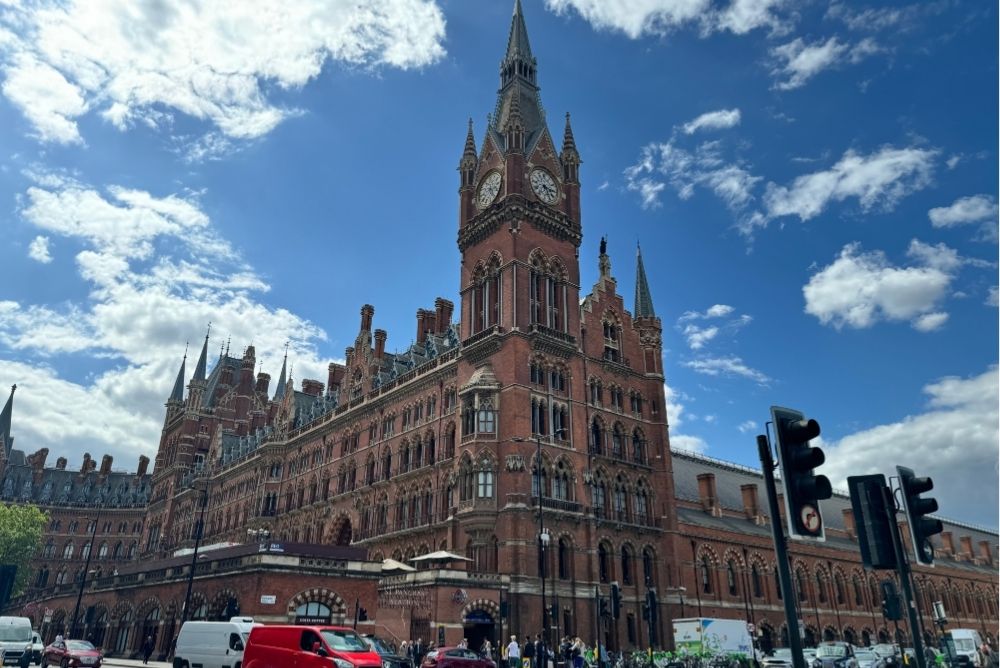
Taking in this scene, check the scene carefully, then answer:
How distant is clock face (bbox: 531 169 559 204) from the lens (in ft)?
181

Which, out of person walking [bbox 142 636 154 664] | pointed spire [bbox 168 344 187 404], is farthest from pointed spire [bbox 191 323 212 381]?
person walking [bbox 142 636 154 664]

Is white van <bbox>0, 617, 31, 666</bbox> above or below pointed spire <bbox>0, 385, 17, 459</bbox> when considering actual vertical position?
below

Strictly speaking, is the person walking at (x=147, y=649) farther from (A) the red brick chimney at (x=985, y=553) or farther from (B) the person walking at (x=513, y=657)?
(A) the red brick chimney at (x=985, y=553)

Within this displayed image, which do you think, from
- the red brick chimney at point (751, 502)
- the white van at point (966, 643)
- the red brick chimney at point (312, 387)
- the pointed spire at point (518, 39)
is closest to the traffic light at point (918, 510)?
the white van at point (966, 643)

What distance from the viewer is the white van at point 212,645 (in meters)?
Answer: 27.3

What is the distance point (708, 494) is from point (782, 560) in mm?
63006

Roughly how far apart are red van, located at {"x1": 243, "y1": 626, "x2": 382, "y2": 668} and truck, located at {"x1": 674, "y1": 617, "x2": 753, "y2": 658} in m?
25.4

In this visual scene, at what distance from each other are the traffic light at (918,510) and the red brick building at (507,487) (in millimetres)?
25417

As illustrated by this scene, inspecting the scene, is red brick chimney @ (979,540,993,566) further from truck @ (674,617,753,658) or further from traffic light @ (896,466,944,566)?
traffic light @ (896,466,944,566)

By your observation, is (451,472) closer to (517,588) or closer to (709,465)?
(517,588)

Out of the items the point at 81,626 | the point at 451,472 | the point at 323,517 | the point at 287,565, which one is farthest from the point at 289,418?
the point at 287,565

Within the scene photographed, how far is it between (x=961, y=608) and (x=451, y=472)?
74249 mm

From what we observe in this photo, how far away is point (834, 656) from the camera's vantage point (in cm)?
3888

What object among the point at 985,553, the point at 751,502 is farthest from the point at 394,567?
the point at 985,553
